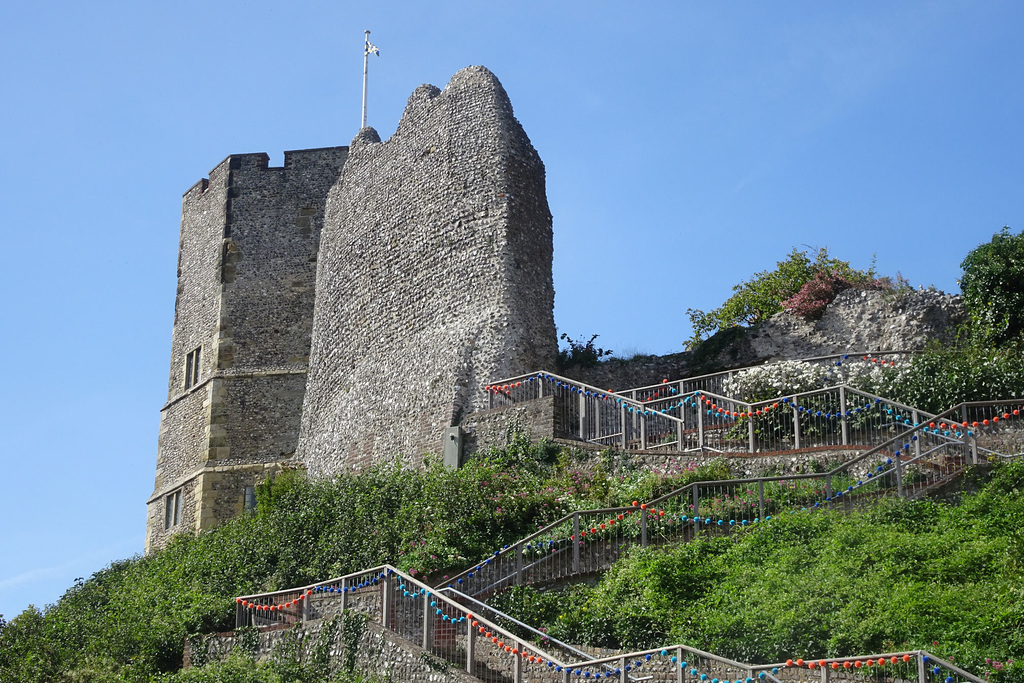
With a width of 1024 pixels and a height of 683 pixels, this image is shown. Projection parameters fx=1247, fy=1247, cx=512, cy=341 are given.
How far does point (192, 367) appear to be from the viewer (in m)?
32.6

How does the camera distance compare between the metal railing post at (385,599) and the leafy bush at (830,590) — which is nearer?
the leafy bush at (830,590)

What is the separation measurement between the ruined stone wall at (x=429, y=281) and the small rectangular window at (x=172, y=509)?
15.4 ft

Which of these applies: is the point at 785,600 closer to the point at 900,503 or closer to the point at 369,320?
the point at 900,503

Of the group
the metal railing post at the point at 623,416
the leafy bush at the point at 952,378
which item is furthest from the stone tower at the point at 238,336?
the leafy bush at the point at 952,378

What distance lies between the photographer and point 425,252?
25.9 m

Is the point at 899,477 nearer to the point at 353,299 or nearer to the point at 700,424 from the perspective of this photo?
the point at 700,424

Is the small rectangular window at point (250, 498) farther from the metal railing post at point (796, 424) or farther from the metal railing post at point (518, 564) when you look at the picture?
the metal railing post at point (796, 424)

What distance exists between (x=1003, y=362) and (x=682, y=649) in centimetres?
1036

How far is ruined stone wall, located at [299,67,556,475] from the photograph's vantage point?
23.7 m

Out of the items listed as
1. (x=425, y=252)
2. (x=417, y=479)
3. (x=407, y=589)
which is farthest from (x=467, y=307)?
(x=407, y=589)

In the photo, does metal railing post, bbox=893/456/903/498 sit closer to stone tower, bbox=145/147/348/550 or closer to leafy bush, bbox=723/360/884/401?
leafy bush, bbox=723/360/884/401

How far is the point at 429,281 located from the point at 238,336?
26.4ft

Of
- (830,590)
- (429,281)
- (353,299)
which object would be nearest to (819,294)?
(429,281)

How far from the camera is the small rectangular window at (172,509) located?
30.7m
